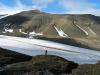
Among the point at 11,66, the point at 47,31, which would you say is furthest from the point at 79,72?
the point at 47,31

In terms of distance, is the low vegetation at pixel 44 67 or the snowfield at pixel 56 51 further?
the snowfield at pixel 56 51

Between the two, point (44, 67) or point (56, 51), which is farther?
point (56, 51)

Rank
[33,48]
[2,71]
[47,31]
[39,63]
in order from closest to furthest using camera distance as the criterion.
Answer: [2,71]
[39,63]
[33,48]
[47,31]

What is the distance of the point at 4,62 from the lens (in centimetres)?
2153

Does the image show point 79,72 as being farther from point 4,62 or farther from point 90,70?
point 4,62

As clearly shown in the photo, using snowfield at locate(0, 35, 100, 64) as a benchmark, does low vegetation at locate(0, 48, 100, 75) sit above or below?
above

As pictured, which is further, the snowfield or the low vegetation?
the snowfield

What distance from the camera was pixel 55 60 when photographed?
21656 millimetres

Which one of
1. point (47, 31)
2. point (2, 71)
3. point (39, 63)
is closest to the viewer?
point (2, 71)

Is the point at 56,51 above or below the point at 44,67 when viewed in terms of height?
below

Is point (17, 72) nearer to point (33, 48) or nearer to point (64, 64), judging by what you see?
point (64, 64)

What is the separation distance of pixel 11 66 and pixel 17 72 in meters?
0.77

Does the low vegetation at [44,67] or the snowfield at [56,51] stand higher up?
the low vegetation at [44,67]

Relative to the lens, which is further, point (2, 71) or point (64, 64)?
point (64, 64)
